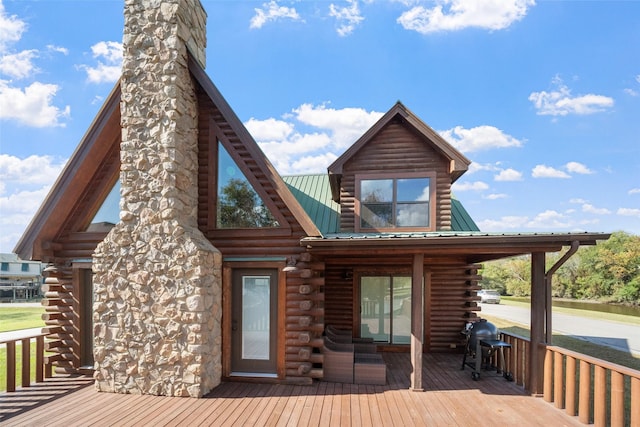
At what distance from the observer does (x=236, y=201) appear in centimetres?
615

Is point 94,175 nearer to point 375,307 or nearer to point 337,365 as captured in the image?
point 337,365

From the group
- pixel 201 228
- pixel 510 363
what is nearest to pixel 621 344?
pixel 510 363

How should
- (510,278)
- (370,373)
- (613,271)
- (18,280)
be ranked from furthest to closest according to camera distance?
(510,278) < (613,271) < (18,280) < (370,373)

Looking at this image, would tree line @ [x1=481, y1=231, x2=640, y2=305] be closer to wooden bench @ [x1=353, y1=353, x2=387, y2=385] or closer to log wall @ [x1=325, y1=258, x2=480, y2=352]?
log wall @ [x1=325, y1=258, x2=480, y2=352]

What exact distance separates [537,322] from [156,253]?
272 inches

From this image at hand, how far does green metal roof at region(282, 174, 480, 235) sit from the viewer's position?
8711 millimetres

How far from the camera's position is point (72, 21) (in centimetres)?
671

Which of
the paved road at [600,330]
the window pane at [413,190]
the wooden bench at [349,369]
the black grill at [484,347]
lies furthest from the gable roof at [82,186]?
the paved road at [600,330]

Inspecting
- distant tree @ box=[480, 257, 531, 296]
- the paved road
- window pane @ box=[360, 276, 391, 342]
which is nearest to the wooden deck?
window pane @ box=[360, 276, 391, 342]

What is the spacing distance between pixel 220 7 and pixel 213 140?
3.58 m

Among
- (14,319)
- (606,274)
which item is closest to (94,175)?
(14,319)

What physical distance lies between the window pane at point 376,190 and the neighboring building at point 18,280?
9499mm

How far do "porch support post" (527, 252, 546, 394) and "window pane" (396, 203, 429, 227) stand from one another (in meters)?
2.85

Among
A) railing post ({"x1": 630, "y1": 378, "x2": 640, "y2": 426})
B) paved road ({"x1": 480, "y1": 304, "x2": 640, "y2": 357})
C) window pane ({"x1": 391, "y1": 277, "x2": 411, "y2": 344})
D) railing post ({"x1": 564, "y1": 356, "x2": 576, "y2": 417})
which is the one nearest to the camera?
railing post ({"x1": 630, "y1": 378, "x2": 640, "y2": 426})
